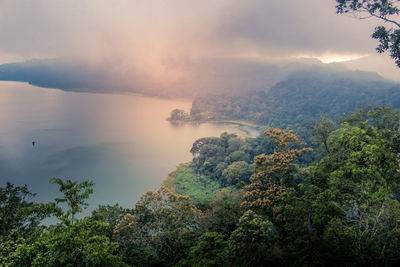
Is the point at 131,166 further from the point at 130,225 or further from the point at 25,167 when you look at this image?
the point at 130,225

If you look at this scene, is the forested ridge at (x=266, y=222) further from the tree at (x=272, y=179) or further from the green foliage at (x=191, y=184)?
the green foliage at (x=191, y=184)

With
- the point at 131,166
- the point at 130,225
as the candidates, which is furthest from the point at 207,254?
the point at 131,166

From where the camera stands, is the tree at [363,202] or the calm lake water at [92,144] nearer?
the tree at [363,202]

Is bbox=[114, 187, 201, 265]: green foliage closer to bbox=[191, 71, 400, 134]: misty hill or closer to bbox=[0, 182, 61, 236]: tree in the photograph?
bbox=[0, 182, 61, 236]: tree

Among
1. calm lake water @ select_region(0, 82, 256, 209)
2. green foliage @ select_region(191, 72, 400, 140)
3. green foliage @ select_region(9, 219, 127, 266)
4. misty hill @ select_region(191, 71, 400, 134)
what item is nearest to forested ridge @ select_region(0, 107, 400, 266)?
green foliage @ select_region(9, 219, 127, 266)

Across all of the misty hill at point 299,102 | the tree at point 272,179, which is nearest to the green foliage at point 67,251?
the tree at point 272,179

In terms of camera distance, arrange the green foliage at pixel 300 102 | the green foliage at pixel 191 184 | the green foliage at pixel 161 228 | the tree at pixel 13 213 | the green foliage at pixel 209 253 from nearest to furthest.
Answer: the green foliage at pixel 209 253
the green foliage at pixel 161 228
the tree at pixel 13 213
the green foliage at pixel 191 184
the green foliage at pixel 300 102

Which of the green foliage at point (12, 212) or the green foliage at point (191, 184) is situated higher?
the green foliage at point (12, 212)
